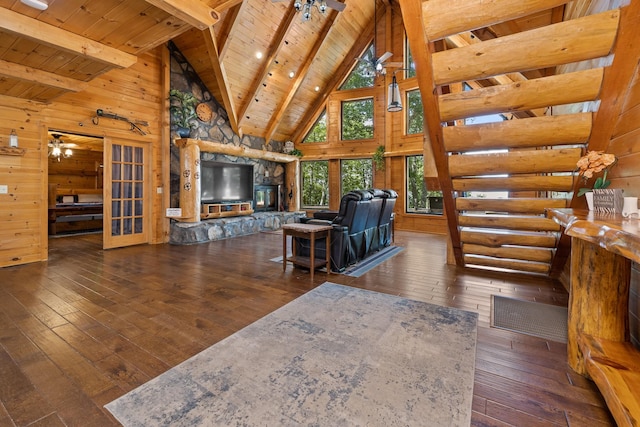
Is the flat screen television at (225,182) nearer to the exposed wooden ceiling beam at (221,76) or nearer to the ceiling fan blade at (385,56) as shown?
the exposed wooden ceiling beam at (221,76)

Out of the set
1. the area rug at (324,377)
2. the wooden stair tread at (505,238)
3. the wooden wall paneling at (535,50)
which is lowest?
the area rug at (324,377)

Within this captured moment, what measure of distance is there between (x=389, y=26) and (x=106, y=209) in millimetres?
8482

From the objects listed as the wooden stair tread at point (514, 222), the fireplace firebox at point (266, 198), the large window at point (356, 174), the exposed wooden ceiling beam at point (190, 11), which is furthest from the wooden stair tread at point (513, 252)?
the fireplace firebox at point (266, 198)

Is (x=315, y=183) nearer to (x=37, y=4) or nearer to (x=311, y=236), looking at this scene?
(x=311, y=236)

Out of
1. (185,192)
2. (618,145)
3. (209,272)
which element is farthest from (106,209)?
(618,145)

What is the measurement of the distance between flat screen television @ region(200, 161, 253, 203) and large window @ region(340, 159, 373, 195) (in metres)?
3.04

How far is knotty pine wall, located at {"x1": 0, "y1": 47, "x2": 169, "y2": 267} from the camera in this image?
434 centimetres

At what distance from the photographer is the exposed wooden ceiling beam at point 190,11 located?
2.42m

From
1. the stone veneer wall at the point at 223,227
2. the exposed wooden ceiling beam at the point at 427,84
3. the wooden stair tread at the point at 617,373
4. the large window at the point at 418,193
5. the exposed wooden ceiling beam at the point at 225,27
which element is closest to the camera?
the wooden stair tread at the point at 617,373

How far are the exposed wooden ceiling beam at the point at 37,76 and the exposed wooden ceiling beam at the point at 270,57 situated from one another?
157 inches

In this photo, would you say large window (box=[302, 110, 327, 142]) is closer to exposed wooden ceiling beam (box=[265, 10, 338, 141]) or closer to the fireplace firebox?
exposed wooden ceiling beam (box=[265, 10, 338, 141])

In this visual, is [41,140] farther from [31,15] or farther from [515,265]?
[515,265]

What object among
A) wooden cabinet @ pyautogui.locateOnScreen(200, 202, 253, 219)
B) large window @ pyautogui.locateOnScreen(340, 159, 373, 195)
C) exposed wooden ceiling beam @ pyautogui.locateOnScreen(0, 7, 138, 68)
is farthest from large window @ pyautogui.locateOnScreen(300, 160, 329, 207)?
exposed wooden ceiling beam @ pyautogui.locateOnScreen(0, 7, 138, 68)

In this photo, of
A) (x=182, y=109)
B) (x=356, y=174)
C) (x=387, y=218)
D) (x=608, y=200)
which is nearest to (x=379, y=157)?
(x=356, y=174)
